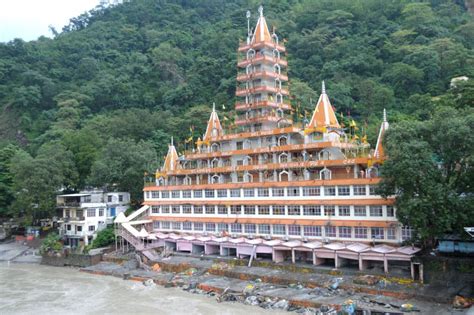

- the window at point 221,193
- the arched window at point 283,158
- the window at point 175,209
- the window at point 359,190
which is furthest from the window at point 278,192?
the window at point 175,209

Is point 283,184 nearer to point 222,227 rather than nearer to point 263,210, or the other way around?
point 263,210

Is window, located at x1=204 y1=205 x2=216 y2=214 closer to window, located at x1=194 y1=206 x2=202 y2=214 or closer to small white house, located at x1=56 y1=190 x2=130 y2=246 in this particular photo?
window, located at x1=194 y1=206 x2=202 y2=214

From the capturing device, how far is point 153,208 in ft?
163

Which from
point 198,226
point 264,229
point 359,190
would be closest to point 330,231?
point 359,190

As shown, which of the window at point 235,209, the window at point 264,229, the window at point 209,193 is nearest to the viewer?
the window at point 264,229

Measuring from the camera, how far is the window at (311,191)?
123 feet

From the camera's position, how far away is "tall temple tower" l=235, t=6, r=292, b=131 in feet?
153

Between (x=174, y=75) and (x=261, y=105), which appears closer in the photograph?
(x=261, y=105)

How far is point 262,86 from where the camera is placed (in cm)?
4691

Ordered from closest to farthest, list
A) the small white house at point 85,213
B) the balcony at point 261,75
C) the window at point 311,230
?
the window at point 311,230 < the balcony at point 261,75 < the small white house at point 85,213

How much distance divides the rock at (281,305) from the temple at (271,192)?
6.93 metres

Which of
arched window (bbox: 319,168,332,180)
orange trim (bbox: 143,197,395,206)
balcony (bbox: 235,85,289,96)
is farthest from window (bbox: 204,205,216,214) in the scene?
balcony (bbox: 235,85,289,96)

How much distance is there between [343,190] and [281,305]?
38.6ft

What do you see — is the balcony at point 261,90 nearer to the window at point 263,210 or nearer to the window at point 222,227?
the window at point 263,210
